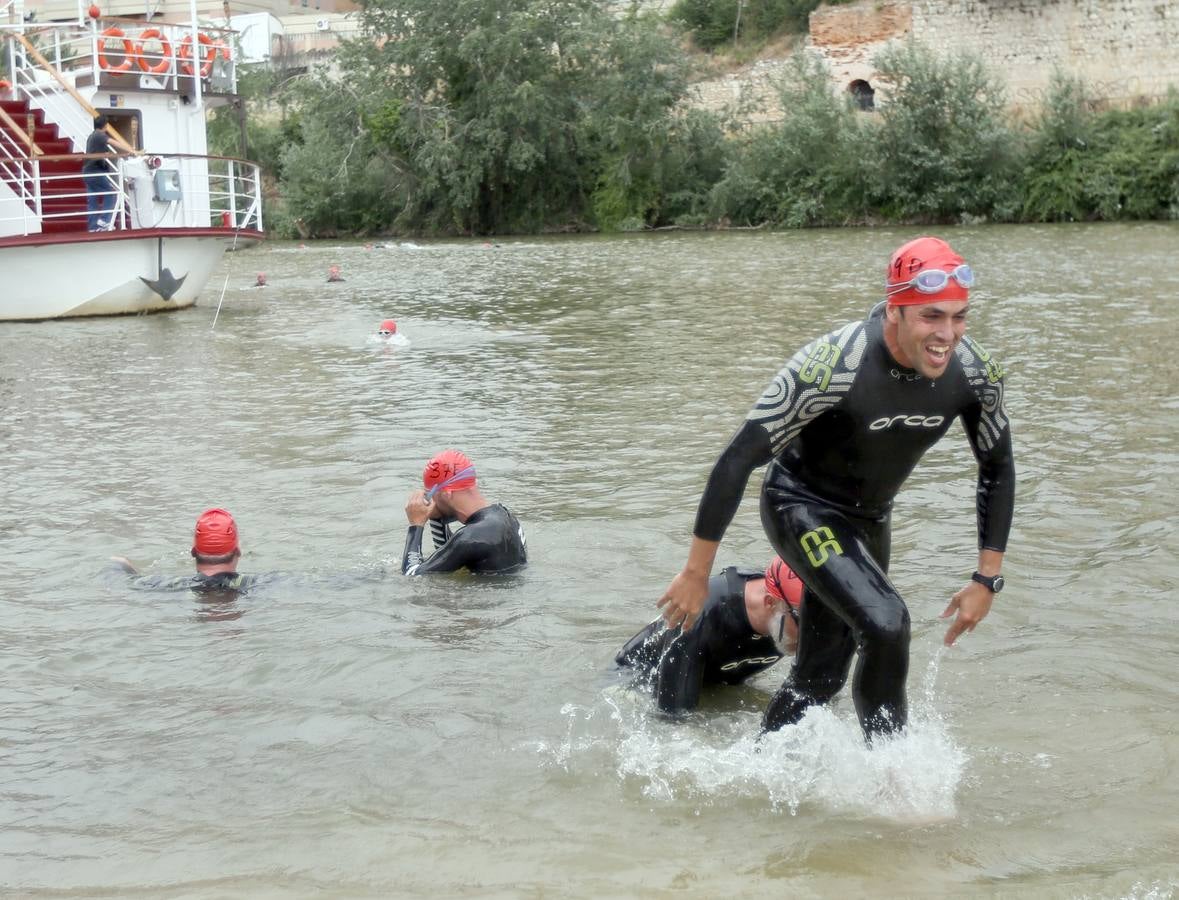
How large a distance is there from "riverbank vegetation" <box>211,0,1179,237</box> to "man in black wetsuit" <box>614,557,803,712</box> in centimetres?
3636

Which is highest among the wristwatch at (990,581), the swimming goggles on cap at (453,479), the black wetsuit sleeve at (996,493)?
the black wetsuit sleeve at (996,493)

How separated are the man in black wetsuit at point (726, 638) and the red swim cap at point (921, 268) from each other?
1.44 metres

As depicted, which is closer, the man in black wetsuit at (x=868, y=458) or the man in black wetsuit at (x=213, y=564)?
the man in black wetsuit at (x=868, y=458)

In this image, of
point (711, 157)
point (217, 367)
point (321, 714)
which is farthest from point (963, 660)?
point (711, 157)

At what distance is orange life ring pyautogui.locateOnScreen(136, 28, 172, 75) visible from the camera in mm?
23781

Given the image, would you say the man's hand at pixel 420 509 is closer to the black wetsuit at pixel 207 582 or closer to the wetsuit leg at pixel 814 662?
the black wetsuit at pixel 207 582

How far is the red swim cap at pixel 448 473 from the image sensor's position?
7.75m

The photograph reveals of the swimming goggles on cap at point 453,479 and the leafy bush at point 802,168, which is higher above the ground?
the leafy bush at point 802,168

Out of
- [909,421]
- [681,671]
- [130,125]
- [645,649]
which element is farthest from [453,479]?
[130,125]

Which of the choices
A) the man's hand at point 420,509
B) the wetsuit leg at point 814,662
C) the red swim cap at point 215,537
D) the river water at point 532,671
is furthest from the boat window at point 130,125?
the wetsuit leg at point 814,662

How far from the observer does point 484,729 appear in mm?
5820

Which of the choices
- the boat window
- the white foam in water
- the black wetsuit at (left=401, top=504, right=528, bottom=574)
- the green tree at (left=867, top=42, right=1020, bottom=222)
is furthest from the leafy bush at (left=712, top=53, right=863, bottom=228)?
the white foam in water

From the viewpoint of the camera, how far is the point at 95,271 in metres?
21.4

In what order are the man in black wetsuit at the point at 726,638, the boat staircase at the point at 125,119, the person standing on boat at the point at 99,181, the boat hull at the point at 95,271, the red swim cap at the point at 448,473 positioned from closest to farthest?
the man in black wetsuit at the point at 726,638, the red swim cap at the point at 448,473, the boat hull at the point at 95,271, the person standing on boat at the point at 99,181, the boat staircase at the point at 125,119
